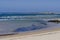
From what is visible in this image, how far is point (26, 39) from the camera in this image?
9.25 metres

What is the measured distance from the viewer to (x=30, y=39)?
916 cm

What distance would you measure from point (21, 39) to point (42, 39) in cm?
112

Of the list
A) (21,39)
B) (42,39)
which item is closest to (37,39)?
(42,39)

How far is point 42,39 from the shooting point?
9.09 meters

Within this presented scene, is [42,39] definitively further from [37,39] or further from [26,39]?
[26,39]

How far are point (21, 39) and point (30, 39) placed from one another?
1.61 ft

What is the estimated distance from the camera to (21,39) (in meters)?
9.27

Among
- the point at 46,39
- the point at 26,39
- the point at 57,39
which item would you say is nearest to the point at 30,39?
the point at 26,39

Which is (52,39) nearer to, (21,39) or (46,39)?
(46,39)

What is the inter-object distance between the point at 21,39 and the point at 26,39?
0.27 meters

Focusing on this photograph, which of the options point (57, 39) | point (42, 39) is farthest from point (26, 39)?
point (57, 39)

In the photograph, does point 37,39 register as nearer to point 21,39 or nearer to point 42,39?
point 42,39

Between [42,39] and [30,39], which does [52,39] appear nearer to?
[42,39]

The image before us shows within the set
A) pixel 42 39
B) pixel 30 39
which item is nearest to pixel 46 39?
pixel 42 39
